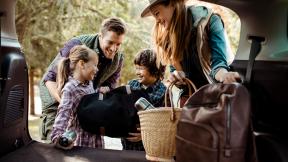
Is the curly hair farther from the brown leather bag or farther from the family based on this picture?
the brown leather bag

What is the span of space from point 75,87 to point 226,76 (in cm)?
110

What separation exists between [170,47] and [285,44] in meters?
0.63

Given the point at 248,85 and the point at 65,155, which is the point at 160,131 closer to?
the point at 248,85

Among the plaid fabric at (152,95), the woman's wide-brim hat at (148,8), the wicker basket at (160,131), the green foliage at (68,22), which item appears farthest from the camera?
the green foliage at (68,22)

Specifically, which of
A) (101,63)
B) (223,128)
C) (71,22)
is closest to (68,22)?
(71,22)

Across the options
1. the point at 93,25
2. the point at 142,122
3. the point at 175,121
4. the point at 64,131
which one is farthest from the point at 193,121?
the point at 93,25

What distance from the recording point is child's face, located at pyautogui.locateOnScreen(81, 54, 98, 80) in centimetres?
277

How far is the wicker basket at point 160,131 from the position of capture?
1.89m

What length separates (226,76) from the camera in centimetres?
188

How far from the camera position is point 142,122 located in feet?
6.58

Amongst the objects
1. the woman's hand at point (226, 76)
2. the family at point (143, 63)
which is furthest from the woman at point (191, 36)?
the woman's hand at point (226, 76)

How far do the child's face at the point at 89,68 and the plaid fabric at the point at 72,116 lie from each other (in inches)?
2.2

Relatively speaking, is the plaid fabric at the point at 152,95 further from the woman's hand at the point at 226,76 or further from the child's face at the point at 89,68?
the woman's hand at the point at 226,76

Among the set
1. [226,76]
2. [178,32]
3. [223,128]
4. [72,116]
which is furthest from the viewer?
[72,116]
